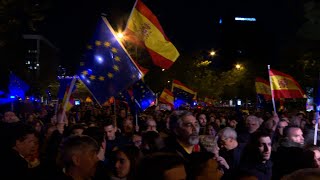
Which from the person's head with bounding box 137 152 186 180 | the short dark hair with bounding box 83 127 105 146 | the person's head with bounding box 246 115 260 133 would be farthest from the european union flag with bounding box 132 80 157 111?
the person's head with bounding box 137 152 186 180

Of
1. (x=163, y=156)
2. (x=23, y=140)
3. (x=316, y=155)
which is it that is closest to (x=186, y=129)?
(x=316, y=155)

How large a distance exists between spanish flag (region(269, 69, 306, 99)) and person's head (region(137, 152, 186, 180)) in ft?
45.3

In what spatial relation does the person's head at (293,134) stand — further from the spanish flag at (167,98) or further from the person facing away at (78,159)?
the spanish flag at (167,98)

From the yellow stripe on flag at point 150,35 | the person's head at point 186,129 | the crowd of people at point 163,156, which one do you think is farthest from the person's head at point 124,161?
the yellow stripe on flag at point 150,35

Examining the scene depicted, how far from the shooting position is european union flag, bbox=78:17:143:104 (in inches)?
322

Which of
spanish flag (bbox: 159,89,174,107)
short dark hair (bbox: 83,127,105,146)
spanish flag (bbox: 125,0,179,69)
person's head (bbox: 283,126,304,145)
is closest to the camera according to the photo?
short dark hair (bbox: 83,127,105,146)

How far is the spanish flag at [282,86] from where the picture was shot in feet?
54.0

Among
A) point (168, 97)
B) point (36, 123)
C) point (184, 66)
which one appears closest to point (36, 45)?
point (184, 66)

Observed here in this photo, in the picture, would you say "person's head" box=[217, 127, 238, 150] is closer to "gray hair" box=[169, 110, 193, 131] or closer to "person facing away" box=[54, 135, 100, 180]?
"gray hair" box=[169, 110, 193, 131]

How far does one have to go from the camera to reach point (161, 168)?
301 cm

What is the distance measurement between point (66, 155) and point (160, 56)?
5.83 meters

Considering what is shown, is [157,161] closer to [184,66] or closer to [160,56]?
[160,56]

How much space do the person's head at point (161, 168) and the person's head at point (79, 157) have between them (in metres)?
1.01

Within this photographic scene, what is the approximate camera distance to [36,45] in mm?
132500
